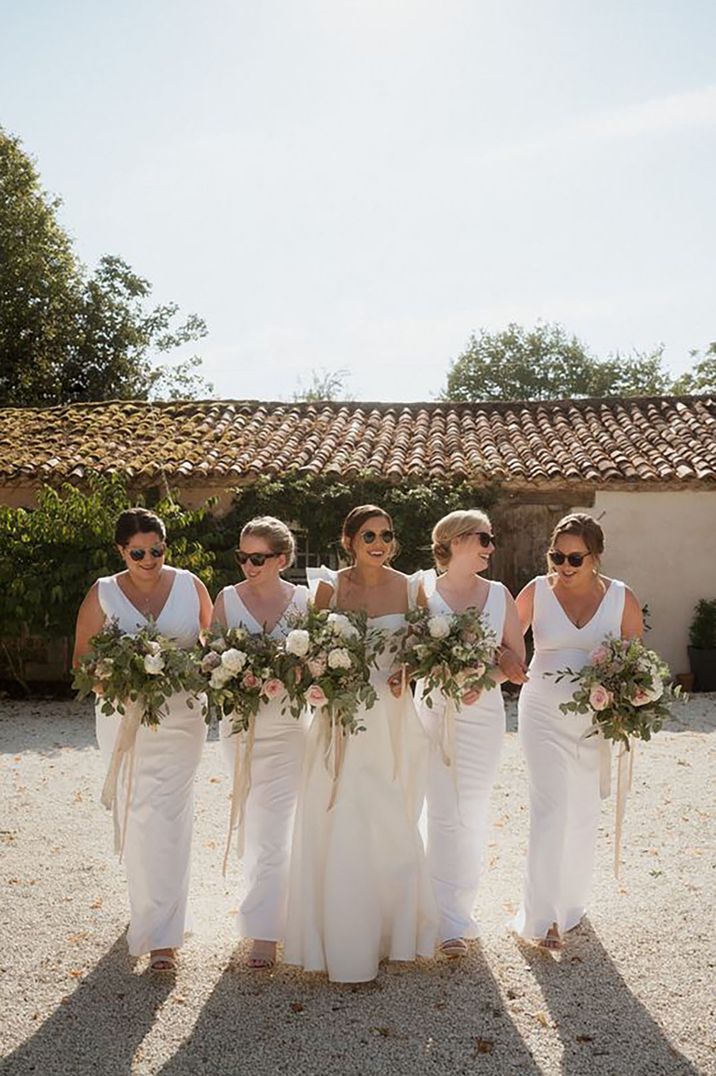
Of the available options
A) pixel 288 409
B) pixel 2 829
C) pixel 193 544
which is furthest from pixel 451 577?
pixel 288 409

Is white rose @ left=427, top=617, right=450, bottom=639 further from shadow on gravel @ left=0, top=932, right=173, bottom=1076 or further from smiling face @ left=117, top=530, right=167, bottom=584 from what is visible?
shadow on gravel @ left=0, top=932, right=173, bottom=1076

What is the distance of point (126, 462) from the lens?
15.9 meters

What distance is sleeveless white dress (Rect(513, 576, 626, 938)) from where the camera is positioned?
16.0 ft

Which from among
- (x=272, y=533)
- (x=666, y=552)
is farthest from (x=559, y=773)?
(x=666, y=552)

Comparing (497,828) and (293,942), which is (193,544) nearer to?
(497,828)

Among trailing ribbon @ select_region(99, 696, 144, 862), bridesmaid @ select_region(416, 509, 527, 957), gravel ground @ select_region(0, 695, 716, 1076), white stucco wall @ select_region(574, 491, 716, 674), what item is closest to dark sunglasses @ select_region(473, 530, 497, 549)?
bridesmaid @ select_region(416, 509, 527, 957)

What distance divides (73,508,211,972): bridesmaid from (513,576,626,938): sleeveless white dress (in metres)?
1.59

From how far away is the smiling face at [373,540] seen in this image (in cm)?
481

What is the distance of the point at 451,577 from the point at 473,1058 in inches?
83.6

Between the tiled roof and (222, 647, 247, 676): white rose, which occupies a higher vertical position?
the tiled roof

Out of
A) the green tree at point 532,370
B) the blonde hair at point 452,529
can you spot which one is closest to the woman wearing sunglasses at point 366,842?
the blonde hair at point 452,529

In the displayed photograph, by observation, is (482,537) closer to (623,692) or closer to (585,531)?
(585,531)

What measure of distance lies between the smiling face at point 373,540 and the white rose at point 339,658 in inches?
22.7

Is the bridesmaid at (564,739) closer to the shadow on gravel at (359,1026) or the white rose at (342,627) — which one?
the shadow on gravel at (359,1026)
